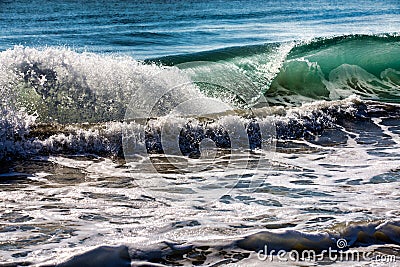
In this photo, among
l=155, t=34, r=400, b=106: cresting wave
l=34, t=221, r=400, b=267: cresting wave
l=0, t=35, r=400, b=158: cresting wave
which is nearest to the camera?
l=34, t=221, r=400, b=267: cresting wave

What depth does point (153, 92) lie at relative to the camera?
355 inches

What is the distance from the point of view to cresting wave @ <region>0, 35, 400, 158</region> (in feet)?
23.7

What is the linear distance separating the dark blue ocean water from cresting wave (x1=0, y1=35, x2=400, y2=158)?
280 centimetres

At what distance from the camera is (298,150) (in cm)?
714

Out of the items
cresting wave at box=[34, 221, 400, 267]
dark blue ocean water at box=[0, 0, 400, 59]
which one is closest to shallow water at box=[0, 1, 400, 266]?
cresting wave at box=[34, 221, 400, 267]

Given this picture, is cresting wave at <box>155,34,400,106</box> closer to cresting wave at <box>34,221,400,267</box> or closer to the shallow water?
the shallow water

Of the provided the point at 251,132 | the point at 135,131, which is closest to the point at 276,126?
the point at 251,132

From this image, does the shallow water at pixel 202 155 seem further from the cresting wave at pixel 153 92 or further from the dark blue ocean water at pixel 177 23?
the dark blue ocean water at pixel 177 23

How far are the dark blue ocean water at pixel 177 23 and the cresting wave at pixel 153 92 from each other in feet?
9.18

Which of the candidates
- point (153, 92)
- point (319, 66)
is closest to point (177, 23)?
point (319, 66)

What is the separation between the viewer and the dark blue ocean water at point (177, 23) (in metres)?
16.1

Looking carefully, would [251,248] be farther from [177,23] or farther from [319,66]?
[177,23]

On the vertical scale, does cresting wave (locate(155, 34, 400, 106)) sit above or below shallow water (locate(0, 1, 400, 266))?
above

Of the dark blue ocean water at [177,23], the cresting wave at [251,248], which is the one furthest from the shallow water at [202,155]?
the dark blue ocean water at [177,23]
